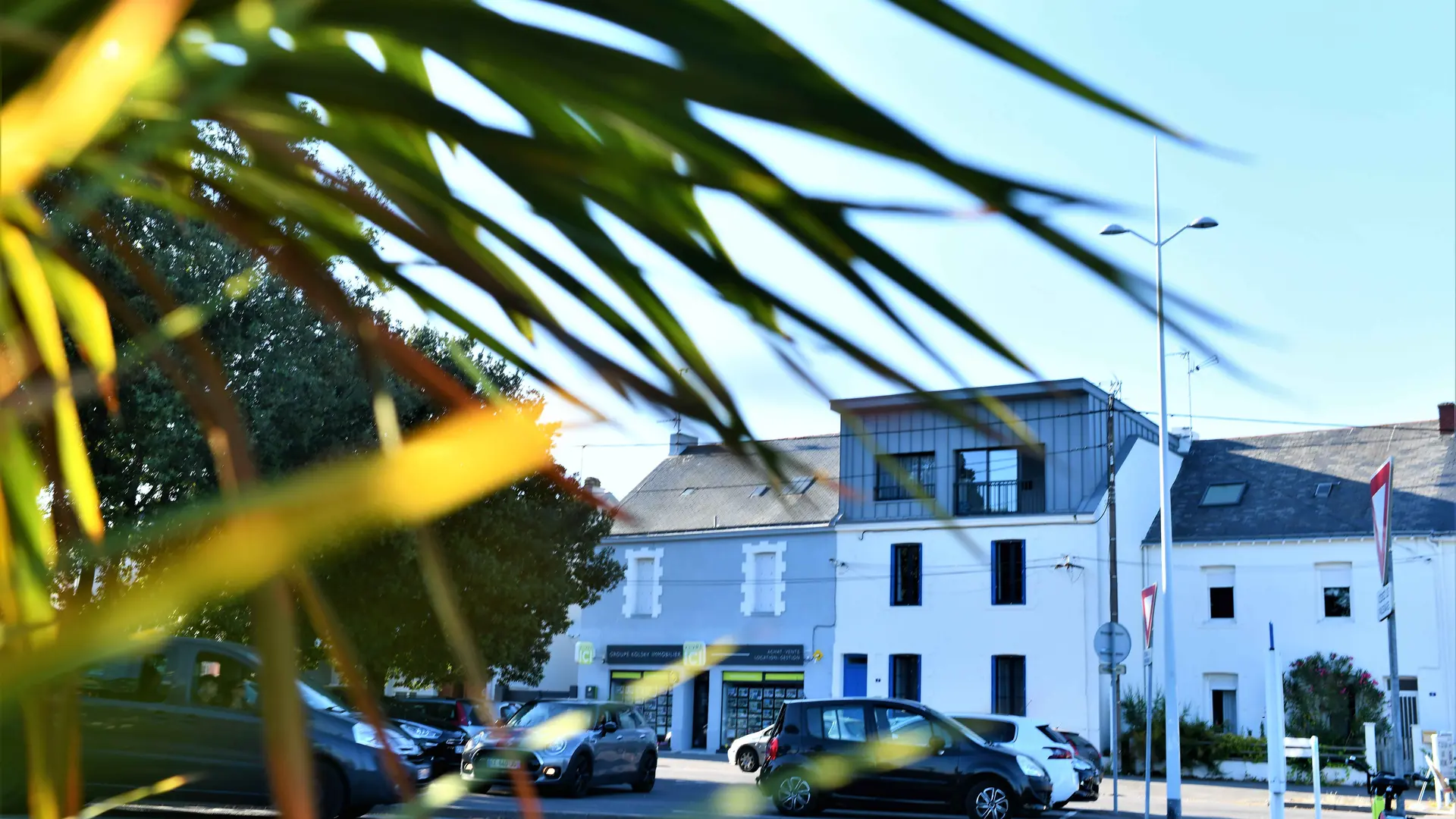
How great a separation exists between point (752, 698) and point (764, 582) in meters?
3.15

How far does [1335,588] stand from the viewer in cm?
3100

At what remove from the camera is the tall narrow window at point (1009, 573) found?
33.9 metres

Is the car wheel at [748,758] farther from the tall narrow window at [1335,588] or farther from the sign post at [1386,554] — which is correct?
the sign post at [1386,554]

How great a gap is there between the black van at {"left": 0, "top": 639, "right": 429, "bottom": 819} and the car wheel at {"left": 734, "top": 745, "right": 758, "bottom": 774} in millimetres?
15791

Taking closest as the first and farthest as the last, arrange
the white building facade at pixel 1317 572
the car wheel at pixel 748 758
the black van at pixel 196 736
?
the black van at pixel 196 736
the car wheel at pixel 748 758
the white building facade at pixel 1317 572

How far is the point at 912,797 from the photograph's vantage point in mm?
16922

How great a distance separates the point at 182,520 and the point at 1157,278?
465 millimetres

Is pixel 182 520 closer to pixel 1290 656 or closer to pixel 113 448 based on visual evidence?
pixel 113 448

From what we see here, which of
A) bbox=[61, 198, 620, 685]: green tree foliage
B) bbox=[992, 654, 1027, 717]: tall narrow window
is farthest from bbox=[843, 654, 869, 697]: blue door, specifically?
bbox=[61, 198, 620, 685]: green tree foliage

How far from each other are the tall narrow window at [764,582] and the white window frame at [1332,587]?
13.6 m

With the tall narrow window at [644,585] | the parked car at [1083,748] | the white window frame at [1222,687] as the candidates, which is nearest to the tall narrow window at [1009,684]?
the white window frame at [1222,687]

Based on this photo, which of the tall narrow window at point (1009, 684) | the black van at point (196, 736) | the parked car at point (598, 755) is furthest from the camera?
the tall narrow window at point (1009, 684)

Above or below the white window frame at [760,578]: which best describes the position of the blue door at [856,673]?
below

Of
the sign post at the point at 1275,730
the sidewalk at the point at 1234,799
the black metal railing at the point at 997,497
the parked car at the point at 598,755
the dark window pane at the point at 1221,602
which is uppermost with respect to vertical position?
the black metal railing at the point at 997,497
